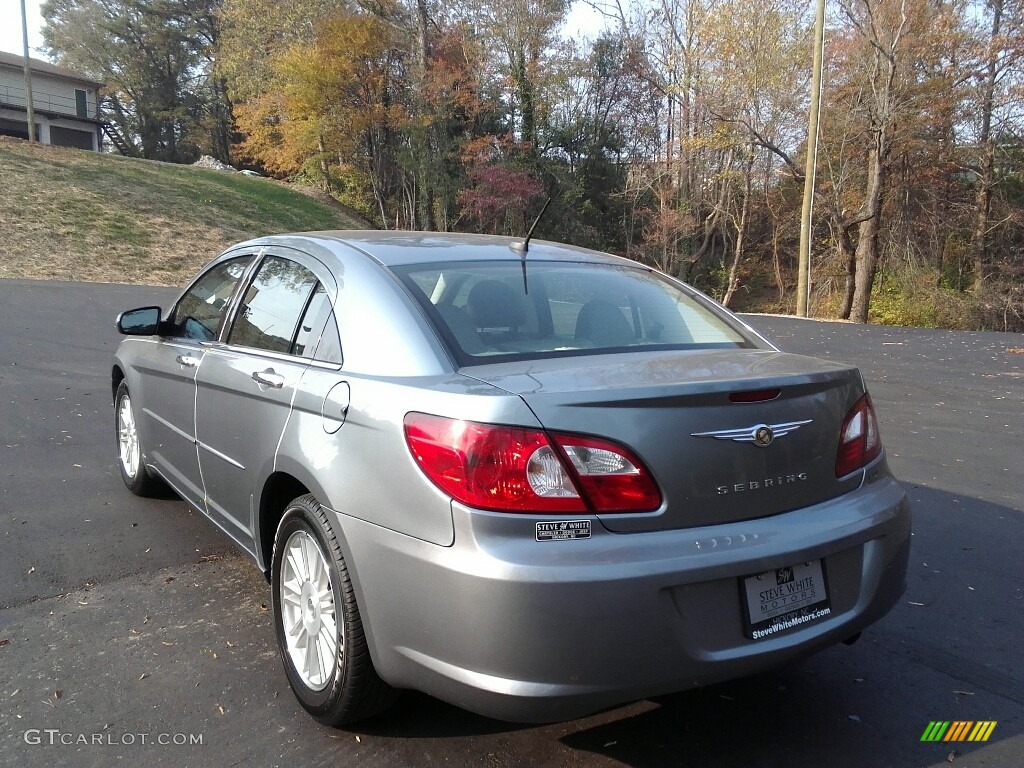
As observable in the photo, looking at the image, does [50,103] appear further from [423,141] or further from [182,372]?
[182,372]

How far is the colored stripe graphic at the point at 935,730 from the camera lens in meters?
2.65

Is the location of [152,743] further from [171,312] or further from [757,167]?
[757,167]

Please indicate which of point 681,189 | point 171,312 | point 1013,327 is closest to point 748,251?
point 681,189

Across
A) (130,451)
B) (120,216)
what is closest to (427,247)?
(130,451)

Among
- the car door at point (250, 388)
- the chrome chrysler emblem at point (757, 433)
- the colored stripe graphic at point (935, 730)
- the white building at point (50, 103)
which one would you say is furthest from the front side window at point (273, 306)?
the white building at point (50, 103)

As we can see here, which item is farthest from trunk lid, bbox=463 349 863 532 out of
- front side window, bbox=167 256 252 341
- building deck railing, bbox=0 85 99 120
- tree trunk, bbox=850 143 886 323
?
building deck railing, bbox=0 85 99 120

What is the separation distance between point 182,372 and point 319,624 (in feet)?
5.96

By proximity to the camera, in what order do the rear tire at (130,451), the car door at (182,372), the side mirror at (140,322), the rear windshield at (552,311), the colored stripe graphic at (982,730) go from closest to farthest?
the colored stripe graphic at (982,730) → the rear windshield at (552,311) → the car door at (182,372) → the side mirror at (140,322) → the rear tire at (130,451)

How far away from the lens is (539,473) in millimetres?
2195

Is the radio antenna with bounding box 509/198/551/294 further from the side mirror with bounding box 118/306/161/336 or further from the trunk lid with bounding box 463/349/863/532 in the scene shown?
the side mirror with bounding box 118/306/161/336

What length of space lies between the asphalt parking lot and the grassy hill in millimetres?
18267

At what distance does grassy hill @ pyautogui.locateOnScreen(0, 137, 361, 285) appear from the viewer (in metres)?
21.7

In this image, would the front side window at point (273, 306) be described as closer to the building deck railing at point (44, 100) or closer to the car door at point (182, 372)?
the car door at point (182, 372)

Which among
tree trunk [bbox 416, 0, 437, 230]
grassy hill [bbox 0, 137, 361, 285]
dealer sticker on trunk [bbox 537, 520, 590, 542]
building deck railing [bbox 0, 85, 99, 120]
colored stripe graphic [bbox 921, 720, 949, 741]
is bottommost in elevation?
colored stripe graphic [bbox 921, 720, 949, 741]
